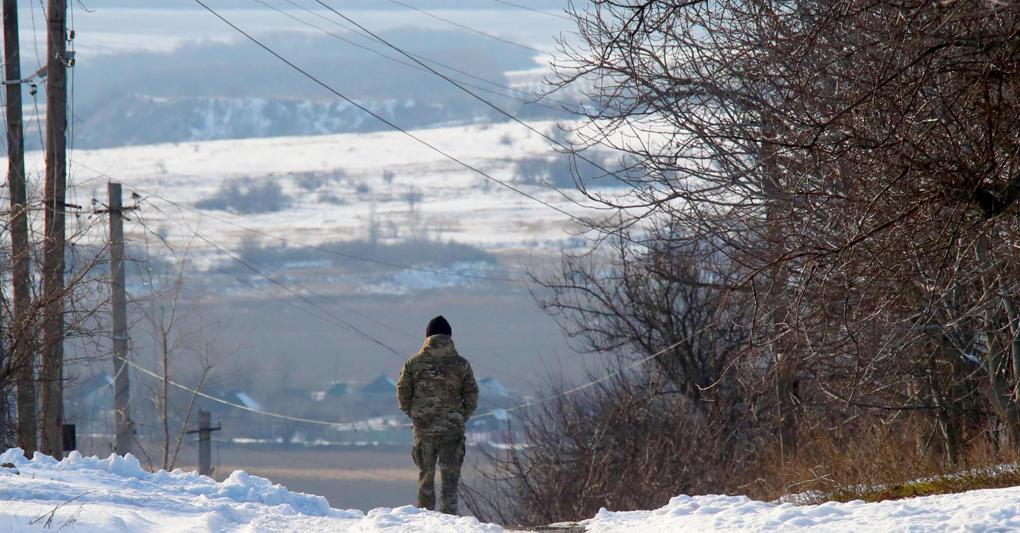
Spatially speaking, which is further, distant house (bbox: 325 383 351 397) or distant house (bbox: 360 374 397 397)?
distant house (bbox: 360 374 397 397)

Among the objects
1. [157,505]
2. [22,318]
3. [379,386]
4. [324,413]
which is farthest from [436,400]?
[379,386]

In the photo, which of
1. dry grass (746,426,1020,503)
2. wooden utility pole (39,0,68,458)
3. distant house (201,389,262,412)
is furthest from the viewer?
distant house (201,389,262,412)

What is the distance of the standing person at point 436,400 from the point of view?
42.1ft

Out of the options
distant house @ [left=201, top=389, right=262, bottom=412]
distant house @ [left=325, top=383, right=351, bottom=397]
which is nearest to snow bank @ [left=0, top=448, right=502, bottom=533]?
distant house @ [left=201, top=389, right=262, bottom=412]

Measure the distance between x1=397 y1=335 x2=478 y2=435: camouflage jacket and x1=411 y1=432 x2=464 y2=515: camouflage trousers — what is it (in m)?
0.10

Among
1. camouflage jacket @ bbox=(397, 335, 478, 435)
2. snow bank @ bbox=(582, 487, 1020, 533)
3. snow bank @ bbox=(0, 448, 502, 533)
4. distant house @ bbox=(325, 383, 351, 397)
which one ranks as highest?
camouflage jacket @ bbox=(397, 335, 478, 435)

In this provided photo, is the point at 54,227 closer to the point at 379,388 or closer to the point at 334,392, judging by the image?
the point at 334,392

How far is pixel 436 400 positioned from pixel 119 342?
15064mm

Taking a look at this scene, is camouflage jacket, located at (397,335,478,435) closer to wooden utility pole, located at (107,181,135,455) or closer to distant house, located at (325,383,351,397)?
wooden utility pole, located at (107,181,135,455)

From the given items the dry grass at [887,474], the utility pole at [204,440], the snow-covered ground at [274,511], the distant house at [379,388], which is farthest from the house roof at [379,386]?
the snow-covered ground at [274,511]

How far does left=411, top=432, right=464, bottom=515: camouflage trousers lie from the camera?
12.7 meters

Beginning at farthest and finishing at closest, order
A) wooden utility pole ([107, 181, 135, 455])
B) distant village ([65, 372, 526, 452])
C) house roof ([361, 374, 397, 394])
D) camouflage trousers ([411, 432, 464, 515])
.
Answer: house roof ([361, 374, 397, 394]), distant village ([65, 372, 526, 452]), wooden utility pole ([107, 181, 135, 455]), camouflage trousers ([411, 432, 464, 515])

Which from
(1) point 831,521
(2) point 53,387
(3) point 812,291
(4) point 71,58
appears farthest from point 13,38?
(1) point 831,521

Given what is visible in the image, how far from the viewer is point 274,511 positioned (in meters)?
10.4
